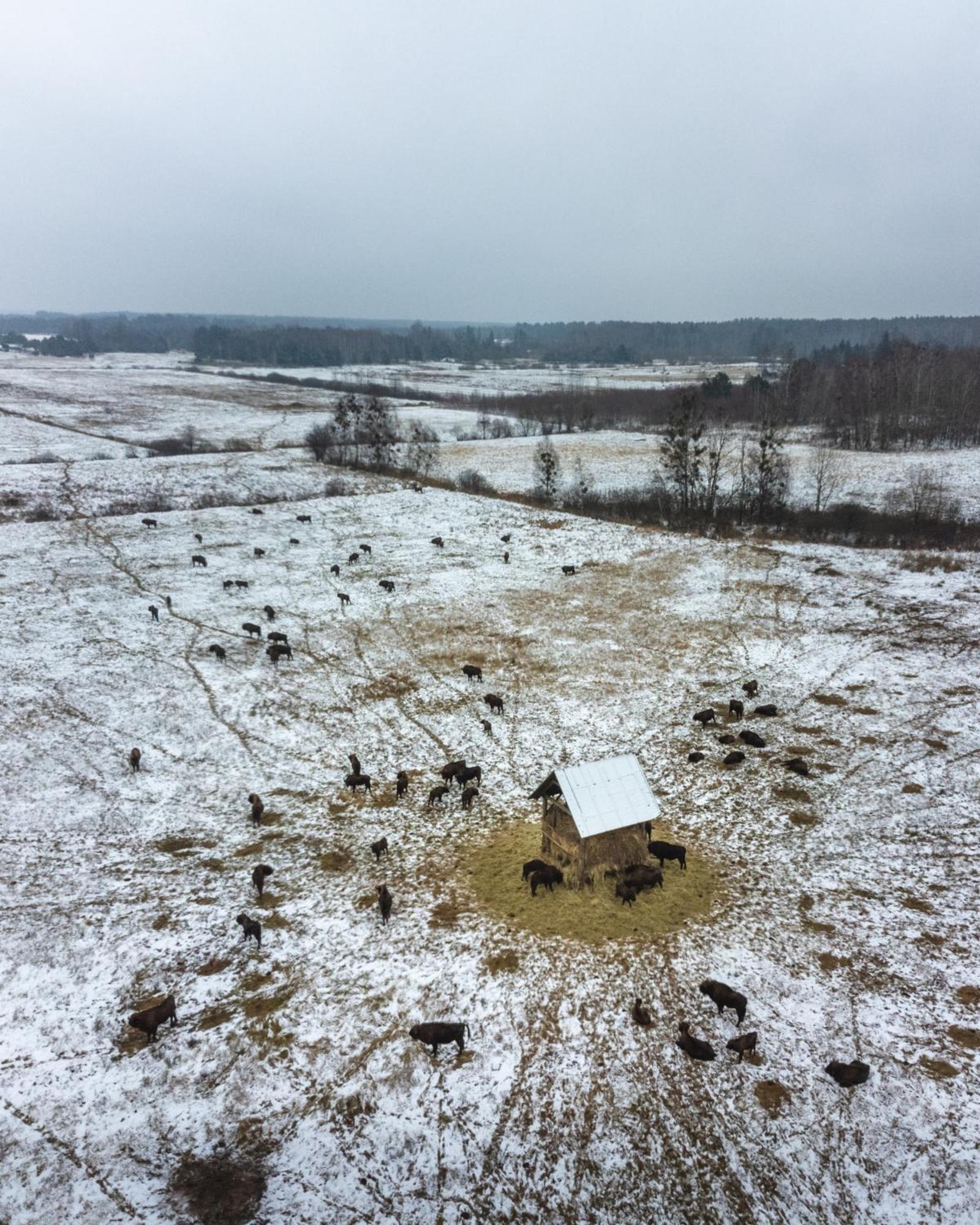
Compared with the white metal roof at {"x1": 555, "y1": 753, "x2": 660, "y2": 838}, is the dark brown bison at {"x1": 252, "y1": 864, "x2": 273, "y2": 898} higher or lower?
lower

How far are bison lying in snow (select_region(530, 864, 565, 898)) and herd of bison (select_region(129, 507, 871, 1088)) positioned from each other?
0.02 m

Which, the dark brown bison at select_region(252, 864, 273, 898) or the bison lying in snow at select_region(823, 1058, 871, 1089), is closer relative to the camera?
the bison lying in snow at select_region(823, 1058, 871, 1089)

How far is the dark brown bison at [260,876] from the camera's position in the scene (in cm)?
1489

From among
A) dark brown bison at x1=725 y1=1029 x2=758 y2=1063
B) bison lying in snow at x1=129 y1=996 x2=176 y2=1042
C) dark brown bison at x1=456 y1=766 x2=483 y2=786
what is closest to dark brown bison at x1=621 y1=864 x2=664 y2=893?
dark brown bison at x1=725 y1=1029 x2=758 y2=1063

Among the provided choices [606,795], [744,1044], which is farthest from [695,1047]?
[606,795]

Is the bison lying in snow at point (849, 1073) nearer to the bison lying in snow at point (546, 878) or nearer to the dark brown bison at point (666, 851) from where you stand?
the dark brown bison at point (666, 851)

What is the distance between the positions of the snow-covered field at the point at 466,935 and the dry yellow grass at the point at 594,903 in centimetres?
20

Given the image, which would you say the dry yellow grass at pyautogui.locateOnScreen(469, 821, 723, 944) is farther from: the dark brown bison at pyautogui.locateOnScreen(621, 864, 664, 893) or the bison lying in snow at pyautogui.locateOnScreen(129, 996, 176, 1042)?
the bison lying in snow at pyautogui.locateOnScreen(129, 996, 176, 1042)

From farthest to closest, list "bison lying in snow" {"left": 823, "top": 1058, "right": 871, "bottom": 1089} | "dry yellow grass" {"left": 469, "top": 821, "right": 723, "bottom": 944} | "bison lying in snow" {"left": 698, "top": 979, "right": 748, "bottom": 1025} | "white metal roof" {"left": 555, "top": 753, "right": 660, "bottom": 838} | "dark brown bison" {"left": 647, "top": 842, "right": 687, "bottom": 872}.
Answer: "dark brown bison" {"left": 647, "top": 842, "right": 687, "bottom": 872} → "white metal roof" {"left": 555, "top": 753, "right": 660, "bottom": 838} → "dry yellow grass" {"left": 469, "top": 821, "right": 723, "bottom": 944} → "bison lying in snow" {"left": 698, "top": 979, "right": 748, "bottom": 1025} → "bison lying in snow" {"left": 823, "top": 1058, "right": 871, "bottom": 1089}

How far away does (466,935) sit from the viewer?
13.7m

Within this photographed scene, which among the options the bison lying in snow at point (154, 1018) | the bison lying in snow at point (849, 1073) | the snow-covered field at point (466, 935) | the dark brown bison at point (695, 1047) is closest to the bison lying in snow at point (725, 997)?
the snow-covered field at point (466, 935)

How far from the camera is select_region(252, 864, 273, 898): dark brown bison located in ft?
48.9

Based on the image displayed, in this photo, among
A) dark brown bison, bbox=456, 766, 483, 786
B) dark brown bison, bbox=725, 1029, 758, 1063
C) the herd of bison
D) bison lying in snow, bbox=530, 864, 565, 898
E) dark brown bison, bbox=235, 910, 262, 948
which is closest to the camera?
dark brown bison, bbox=725, 1029, 758, 1063

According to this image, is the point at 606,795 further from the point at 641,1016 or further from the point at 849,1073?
the point at 849,1073
